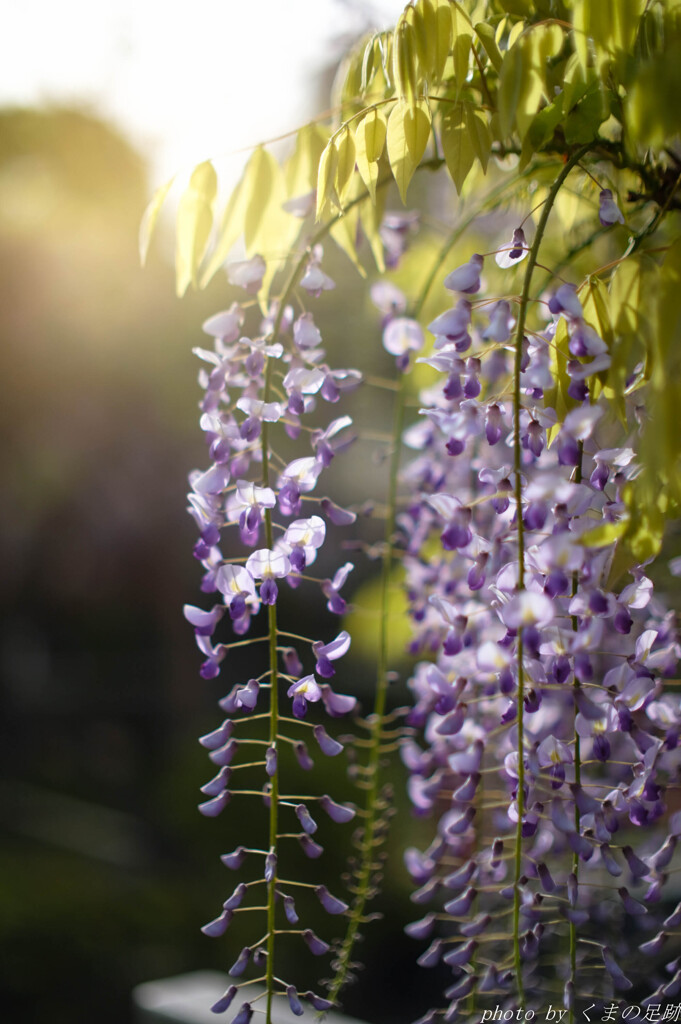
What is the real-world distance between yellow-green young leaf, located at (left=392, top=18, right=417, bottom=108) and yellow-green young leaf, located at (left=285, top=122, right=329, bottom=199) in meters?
0.17

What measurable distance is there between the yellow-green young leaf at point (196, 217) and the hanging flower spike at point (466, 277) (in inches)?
10.7

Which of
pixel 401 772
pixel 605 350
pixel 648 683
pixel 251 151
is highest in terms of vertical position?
pixel 251 151

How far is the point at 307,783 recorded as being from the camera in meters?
4.02

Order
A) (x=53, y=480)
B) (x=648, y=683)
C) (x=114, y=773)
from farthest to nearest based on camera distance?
1. (x=53, y=480)
2. (x=114, y=773)
3. (x=648, y=683)

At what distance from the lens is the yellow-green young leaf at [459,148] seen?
Answer: 2.09 ft

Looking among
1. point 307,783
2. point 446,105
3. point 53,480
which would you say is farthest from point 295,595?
point 446,105

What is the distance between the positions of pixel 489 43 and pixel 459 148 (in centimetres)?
11

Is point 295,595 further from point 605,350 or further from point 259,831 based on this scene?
Answer: point 605,350

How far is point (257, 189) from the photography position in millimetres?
757

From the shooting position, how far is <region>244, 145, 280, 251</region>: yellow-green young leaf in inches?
29.8

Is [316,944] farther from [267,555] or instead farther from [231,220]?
[231,220]

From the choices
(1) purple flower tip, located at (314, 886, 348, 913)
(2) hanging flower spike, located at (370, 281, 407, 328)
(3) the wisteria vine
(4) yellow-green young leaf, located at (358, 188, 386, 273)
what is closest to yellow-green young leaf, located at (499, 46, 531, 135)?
(3) the wisteria vine

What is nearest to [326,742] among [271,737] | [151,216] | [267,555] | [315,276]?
[271,737]

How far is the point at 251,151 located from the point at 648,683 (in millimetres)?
559
